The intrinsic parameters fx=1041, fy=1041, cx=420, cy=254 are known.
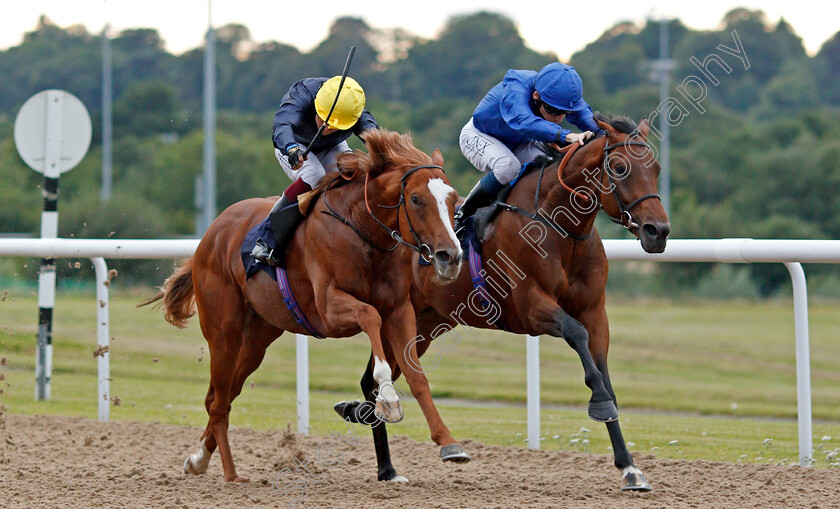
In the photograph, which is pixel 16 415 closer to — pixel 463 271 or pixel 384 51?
pixel 463 271

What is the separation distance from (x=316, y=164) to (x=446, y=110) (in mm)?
40310

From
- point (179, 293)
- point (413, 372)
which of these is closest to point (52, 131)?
point (179, 293)

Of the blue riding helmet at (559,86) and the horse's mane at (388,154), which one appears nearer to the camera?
the horse's mane at (388,154)

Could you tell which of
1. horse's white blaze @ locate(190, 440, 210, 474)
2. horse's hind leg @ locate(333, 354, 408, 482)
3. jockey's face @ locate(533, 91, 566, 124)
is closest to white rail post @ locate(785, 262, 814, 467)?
jockey's face @ locate(533, 91, 566, 124)

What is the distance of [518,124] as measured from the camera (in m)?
5.04

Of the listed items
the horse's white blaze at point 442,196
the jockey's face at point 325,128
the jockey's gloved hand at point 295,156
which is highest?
the jockey's face at point 325,128

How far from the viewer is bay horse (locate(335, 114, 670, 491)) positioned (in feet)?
15.0

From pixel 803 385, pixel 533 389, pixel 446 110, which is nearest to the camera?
pixel 803 385

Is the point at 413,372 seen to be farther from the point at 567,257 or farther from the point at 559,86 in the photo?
the point at 559,86

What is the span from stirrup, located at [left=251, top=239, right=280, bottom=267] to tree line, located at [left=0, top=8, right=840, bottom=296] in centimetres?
1695

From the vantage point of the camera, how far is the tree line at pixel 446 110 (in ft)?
99.6

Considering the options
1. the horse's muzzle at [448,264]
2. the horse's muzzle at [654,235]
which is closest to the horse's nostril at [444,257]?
the horse's muzzle at [448,264]

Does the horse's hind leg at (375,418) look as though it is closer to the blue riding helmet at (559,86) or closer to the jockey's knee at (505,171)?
the jockey's knee at (505,171)

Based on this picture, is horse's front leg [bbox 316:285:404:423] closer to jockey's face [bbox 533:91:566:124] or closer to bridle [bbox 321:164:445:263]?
bridle [bbox 321:164:445:263]
